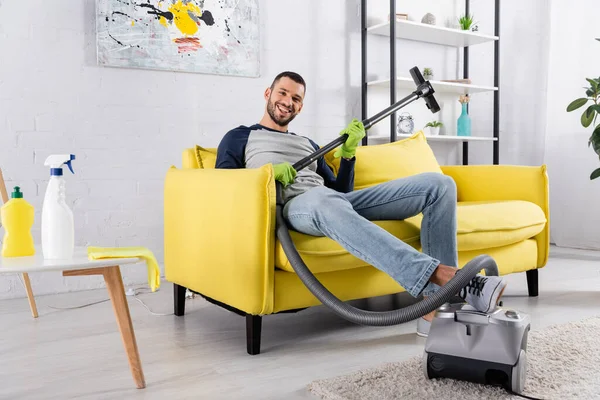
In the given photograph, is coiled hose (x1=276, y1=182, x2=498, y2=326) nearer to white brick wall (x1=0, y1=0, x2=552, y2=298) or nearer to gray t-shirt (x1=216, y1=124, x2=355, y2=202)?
gray t-shirt (x1=216, y1=124, x2=355, y2=202)

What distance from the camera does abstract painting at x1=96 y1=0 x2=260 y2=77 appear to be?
299cm

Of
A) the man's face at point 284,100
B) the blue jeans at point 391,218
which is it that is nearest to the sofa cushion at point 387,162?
the man's face at point 284,100

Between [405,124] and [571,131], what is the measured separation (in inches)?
59.8

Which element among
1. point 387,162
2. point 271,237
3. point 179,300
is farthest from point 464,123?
point 271,237

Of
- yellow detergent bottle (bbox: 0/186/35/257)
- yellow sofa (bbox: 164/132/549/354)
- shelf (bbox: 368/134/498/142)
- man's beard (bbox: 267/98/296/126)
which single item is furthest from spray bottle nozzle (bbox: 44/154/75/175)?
shelf (bbox: 368/134/498/142)

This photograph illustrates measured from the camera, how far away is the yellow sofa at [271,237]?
1.93 meters

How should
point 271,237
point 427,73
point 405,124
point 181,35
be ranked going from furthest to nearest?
point 427,73
point 405,124
point 181,35
point 271,237

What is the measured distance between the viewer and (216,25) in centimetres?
327

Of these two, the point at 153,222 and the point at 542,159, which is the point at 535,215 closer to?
the point at 153,222

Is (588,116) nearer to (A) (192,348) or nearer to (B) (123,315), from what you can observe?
(A) (192,348)

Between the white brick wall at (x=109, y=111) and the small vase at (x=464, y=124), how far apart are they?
109cm

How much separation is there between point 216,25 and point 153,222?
1.12 meters

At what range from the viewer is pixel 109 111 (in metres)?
3.01

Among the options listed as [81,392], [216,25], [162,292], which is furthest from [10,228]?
Result: [216,25]
